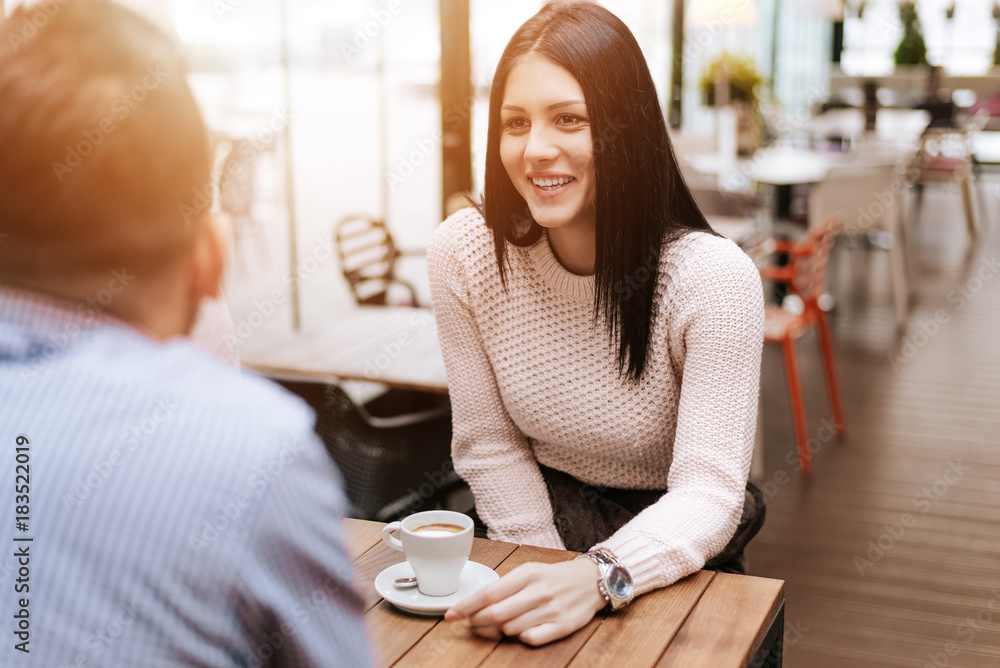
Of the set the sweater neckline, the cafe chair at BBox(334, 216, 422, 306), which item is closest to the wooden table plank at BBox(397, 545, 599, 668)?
the sweater neckline

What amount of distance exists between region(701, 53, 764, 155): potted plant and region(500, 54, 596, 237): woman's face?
490 centimetres

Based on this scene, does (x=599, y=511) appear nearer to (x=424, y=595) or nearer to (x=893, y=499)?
(x=424, y=595)

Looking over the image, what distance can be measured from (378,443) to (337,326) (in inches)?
20.3

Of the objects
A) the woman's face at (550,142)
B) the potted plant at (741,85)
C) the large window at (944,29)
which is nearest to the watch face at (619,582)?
the woman's face at (550,142)

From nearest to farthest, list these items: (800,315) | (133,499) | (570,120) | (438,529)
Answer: (133,499)
(438,529)
(570,120)
(800,315)

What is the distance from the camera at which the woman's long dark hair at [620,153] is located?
1394mm

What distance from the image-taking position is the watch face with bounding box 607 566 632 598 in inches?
41.5

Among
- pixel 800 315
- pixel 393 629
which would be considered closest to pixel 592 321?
pixel 393 629

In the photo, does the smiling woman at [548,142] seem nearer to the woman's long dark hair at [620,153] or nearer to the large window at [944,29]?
the woman's long dark hair at [620,153]

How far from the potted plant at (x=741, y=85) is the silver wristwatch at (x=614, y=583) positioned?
211 inches

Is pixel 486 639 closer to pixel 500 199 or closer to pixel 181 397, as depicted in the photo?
pixel 181 397

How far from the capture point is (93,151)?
59 centimetres

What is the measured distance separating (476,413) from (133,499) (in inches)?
39.0

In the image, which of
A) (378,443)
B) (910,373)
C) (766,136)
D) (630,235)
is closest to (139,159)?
(630,235)
